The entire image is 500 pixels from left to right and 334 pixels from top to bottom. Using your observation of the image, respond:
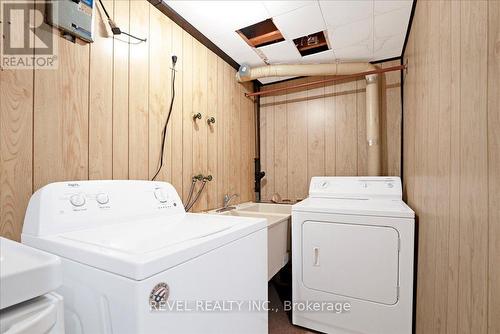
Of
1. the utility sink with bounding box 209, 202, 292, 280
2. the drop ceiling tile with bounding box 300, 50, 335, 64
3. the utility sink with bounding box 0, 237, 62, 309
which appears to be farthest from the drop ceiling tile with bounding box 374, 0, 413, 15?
the utility sink with bounding box 0, 237, 62, 309

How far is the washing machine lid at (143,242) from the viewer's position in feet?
1.97

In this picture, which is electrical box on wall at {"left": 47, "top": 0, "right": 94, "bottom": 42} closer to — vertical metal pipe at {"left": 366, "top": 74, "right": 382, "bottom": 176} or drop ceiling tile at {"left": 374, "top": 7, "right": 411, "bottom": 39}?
drop ceiling tile at {"left": 374, "top": 7, "right": 411, "bottom": 39}

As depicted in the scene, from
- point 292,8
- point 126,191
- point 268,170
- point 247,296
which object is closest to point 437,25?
point 292,8

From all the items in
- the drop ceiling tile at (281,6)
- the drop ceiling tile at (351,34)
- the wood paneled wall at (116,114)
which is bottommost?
the wood paneled wall at (116,114)

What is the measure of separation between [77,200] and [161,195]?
390 millimetres

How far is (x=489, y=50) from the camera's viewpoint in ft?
1.99

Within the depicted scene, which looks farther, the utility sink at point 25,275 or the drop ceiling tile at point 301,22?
the drop ceiling tile at point 301,22

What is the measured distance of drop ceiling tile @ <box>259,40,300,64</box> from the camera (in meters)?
2.05

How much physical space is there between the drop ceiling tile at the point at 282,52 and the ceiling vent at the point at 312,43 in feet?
0.15

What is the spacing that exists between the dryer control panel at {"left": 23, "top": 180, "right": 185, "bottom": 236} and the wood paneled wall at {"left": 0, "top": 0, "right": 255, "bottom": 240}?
153 millimetres

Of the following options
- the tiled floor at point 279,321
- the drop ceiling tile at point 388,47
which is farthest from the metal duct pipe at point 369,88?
the tiled floor at point 279,321

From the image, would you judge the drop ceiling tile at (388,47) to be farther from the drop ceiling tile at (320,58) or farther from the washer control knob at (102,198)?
the washer control knob at (102,198)

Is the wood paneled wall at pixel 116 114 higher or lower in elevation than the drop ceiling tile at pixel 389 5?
lower

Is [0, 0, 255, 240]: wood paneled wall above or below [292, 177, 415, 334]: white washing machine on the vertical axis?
above
